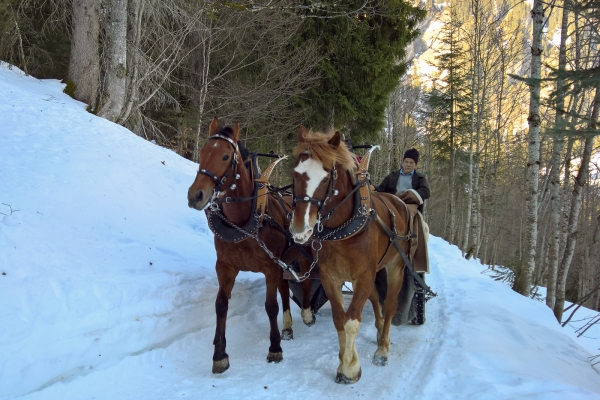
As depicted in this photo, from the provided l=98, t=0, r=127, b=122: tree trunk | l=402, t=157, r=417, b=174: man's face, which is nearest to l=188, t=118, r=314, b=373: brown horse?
l=402, t=157, r=417, b=174: man's face

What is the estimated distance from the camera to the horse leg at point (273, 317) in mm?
3657

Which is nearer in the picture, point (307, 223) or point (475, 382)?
point (307, 223)

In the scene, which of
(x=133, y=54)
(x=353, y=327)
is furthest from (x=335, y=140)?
(x=133, y=54)

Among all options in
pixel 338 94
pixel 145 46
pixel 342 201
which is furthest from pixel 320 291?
pixel 145 46

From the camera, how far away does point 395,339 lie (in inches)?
172

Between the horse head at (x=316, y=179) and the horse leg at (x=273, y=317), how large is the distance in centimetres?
92

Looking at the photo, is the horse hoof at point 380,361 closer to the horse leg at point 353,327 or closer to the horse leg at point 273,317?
the horse leg at point 353,327

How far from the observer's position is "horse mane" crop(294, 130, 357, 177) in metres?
3.13

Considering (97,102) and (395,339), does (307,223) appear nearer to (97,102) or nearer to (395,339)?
(395,339)

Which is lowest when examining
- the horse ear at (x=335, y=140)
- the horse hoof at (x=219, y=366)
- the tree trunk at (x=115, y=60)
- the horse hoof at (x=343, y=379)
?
the horse hoof at (x=219, y=366)

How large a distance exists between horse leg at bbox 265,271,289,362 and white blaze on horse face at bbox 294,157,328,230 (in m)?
1.14

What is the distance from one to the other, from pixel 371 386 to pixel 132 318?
2.27 meters

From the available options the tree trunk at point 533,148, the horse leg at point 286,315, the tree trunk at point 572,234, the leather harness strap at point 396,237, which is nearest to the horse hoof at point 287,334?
the horse leg at point 286,315

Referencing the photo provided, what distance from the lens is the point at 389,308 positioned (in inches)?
158
